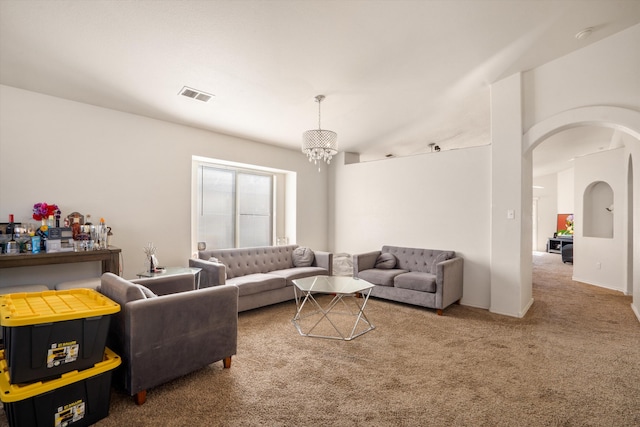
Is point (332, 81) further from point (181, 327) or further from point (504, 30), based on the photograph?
point (181, 327)

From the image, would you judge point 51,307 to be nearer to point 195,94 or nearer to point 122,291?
point 122,291

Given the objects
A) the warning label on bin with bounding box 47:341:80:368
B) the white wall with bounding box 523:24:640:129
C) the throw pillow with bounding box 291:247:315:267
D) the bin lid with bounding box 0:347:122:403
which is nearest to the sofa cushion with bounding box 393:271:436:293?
the throw pillow with bounding box 291:247:315:267

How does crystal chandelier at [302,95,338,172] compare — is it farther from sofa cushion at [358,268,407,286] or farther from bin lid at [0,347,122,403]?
bin lid at [0,347,122,403]

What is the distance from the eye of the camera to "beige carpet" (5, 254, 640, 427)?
2123 mm

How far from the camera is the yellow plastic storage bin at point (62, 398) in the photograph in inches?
70.1

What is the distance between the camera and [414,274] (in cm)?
475

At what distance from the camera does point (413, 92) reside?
4.46 meters

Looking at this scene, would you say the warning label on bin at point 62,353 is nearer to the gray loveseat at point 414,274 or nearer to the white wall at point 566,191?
the gray loveseat at point 414,274

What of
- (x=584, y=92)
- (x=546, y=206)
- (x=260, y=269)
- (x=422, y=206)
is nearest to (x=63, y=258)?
(x=260, y=269)

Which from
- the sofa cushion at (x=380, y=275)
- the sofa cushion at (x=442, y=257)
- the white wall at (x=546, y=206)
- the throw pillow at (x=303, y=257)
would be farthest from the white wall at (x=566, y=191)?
the throw pillow at (x=303, y=257)

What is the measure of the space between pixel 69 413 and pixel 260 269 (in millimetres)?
3296

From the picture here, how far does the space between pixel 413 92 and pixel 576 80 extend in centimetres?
193

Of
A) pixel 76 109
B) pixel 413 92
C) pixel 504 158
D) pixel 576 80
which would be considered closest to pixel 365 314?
pixel 504 158

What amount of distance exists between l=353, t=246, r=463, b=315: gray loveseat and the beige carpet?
1.45 feet
